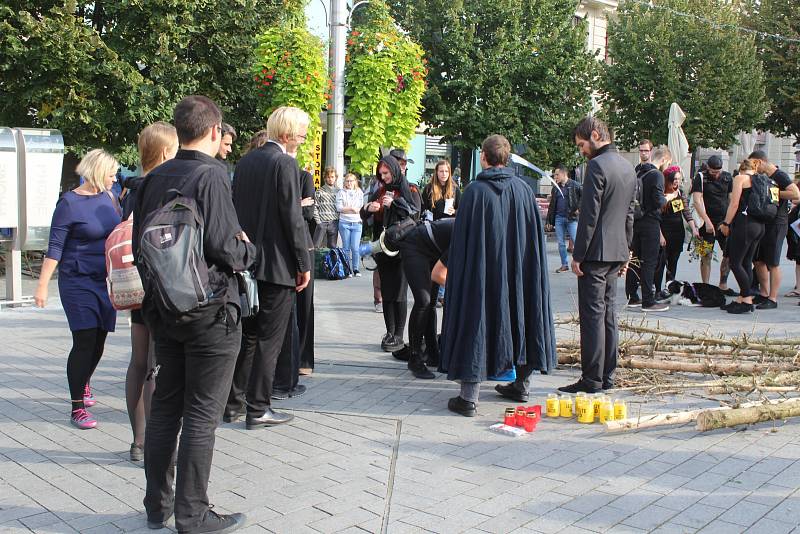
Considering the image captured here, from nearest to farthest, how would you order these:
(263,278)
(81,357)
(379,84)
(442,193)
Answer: (263,278)
(81,357)
(442,193)
(379,84)

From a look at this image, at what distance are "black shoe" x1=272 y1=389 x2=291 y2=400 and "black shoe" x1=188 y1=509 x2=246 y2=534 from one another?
2303 millimetres

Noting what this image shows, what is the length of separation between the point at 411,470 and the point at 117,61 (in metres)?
10.6

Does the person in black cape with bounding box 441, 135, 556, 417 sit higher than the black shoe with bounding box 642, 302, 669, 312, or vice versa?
the person in black cape with bounding box 441, 135, 556, 417

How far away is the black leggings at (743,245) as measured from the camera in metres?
10.5

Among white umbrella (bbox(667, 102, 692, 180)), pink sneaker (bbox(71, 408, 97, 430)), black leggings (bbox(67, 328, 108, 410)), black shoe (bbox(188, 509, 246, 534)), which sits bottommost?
black shoe (bbox(188, 509, 246, 534))

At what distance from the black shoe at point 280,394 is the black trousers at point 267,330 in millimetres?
767

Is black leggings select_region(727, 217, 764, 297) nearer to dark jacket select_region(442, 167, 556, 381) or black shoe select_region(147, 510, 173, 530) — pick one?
dark jacket select_region(442, 167, 556, 381)

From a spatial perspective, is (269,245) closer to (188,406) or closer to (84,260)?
(84,260)

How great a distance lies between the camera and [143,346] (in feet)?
15.3

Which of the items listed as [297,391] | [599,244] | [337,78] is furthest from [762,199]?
[297,391]

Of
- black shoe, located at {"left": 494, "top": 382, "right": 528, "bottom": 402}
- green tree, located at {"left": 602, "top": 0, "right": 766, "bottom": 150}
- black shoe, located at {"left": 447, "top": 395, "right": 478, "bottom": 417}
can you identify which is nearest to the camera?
black shoe, located at {"left": 447, "top": 395, "right": 478, "bottom": 417}

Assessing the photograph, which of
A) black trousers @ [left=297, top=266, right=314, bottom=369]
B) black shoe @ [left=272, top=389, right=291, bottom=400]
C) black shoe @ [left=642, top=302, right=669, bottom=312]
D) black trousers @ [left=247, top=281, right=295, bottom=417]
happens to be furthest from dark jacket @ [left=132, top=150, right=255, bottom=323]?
black shoe @ [left=642, top=302, right=669, bottom=312]

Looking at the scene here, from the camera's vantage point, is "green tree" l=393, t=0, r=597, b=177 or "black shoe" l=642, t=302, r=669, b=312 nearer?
"black shoe" l=642, t=302, r=669, b=312

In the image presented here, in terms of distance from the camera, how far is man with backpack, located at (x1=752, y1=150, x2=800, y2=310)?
35.4 feet
